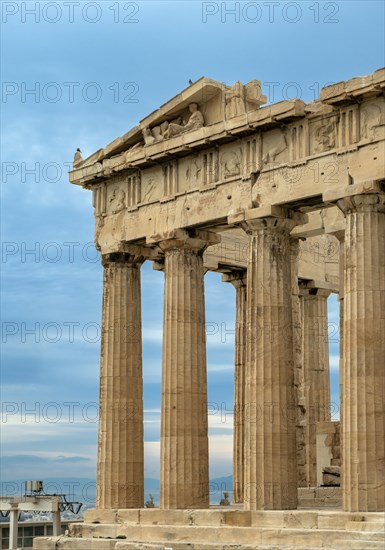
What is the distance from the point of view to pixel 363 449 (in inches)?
1362

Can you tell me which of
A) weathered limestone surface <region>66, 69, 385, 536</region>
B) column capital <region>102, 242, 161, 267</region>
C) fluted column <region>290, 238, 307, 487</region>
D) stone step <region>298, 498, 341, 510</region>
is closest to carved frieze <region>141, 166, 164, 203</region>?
weathered limestone surface <region>66, 69, 385, 536</region>

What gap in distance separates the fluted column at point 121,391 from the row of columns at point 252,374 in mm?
39

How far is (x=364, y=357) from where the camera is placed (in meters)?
35.1

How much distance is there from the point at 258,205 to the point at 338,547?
1221 centimetres

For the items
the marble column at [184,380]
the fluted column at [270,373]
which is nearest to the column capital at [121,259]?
the marble column at [184,380]

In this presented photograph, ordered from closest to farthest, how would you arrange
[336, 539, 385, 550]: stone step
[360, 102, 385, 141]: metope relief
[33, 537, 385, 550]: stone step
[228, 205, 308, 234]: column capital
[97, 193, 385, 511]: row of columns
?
1. [336, 539, 385, 550]: stone step
2. [33, 537, 385, 550]: stone step
3. [97, 193, 385, 511]: row of columns
4. [360, 102, 385, 141]: metope relief
5. [228, 205, 308, 234]: column capital

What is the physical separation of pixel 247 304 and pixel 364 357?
6109 mm

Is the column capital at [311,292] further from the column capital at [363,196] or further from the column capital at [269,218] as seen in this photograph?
the column capital at [363,196]

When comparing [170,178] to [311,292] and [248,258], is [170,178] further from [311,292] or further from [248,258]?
[311,292]

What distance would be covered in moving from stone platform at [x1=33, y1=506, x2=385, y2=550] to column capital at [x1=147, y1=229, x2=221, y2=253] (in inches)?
378

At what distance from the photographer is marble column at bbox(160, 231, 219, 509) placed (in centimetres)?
4103

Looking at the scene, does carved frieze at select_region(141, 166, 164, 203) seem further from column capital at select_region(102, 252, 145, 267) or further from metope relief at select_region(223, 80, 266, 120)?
metope relief at select_region(223, 80, 266, 120)

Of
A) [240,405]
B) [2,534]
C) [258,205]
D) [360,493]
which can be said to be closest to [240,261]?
[240,405]

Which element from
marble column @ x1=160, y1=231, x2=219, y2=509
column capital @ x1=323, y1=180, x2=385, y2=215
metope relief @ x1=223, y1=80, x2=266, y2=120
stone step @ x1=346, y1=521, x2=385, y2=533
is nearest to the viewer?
stone step @ x1=346, y1=521, x2=385, y2=533
